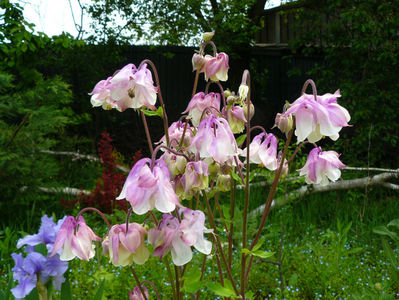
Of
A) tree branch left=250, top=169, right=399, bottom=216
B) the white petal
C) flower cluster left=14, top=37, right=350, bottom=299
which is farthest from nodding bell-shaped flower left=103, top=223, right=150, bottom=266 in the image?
tree branch left=250, top=169, right=399, bottom=216

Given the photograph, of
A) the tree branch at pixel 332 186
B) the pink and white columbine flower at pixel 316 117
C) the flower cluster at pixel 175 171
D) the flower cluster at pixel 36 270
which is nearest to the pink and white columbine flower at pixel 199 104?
the flower cluster at pixel 175 171

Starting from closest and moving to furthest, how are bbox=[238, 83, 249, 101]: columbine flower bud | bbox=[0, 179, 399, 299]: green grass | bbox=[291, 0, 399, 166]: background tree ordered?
bbox=[238, 83, 249, 101]: columbine flower bud
bbox=[0, 179, 399, 299]: green grass
bbox=[291, 0, 399, 166]: background tree

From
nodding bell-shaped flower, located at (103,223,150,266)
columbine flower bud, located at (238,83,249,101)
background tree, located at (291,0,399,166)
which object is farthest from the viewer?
background tree, located at (291,0,399,166)

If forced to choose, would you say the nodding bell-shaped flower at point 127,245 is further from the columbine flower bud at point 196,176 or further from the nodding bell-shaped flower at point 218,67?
the nodding bell-shaped flower at point 218,67

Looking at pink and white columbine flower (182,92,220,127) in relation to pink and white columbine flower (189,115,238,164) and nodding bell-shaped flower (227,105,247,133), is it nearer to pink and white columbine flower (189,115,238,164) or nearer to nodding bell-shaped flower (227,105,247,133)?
nodding bell-shaped flower (227,105,247,133)

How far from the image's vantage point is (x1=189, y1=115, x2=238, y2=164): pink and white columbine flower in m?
1.02

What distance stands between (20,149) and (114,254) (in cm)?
299

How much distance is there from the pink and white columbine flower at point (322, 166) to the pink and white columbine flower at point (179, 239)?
0.44 meters

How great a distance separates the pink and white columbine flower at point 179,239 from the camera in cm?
99

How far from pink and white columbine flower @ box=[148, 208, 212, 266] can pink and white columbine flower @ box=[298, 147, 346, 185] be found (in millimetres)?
445

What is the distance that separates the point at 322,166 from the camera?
1262 mm

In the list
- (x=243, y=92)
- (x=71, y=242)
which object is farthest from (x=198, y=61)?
(x=71, y=242)

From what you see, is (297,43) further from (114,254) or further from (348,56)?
(114,254)

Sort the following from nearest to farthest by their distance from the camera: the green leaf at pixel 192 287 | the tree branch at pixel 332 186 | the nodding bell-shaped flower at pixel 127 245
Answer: the nodding bell-shaped flower at pixel 127 245
the green leaf at pixel 192 287
the tree branch at pixel 332 186
